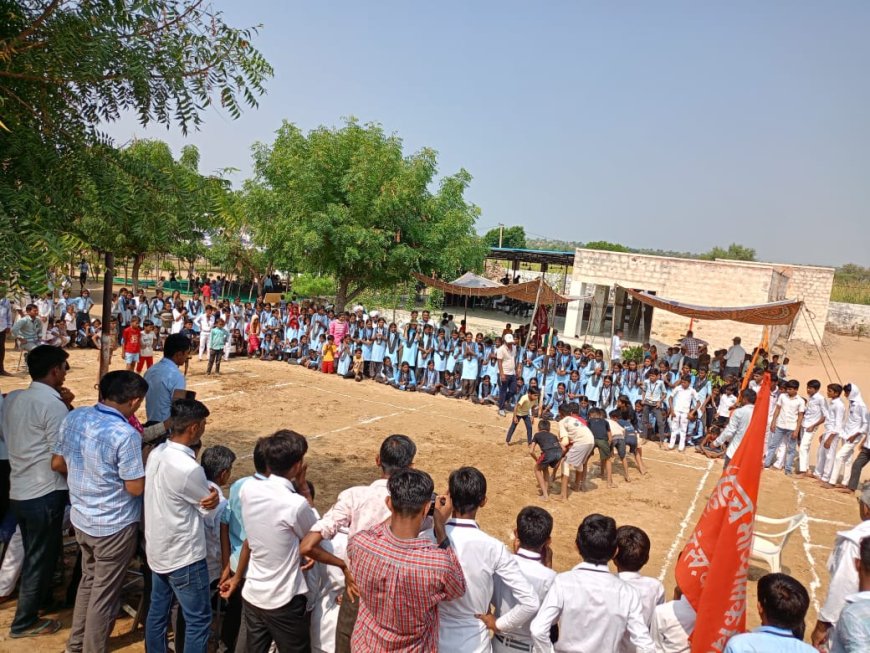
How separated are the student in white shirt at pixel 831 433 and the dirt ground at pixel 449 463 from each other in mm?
325

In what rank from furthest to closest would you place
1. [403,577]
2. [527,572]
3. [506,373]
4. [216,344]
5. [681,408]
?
[216,344] < [506,373] < [681,408] < [527,572] < [403,577]

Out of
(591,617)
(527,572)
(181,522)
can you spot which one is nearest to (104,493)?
(181,522)

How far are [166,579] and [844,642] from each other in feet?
11.7

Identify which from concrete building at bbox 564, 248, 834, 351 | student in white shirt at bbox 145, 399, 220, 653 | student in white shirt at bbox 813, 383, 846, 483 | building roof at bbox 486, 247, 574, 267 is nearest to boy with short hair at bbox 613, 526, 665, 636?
student in white shirt at bbox 145, 399, 220, 653

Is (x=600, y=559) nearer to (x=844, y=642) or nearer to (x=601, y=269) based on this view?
(x=844, y=642)

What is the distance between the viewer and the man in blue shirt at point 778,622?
2.67 m

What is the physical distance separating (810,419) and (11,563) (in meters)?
11.3

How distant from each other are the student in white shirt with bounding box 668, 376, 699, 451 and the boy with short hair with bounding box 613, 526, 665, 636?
30.1 feet

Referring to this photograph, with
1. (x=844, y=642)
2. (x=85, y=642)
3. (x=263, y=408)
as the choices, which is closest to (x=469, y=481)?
(x=844, y=642)

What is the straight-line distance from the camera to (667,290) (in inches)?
811

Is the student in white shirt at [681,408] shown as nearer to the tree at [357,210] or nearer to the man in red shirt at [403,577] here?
the tree at [357,210]

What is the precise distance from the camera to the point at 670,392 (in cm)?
1243

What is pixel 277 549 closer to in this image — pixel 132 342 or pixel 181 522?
pixel 181 522

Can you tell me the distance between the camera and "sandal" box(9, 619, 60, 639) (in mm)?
4113
